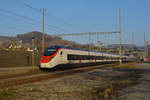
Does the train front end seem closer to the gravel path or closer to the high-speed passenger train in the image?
the high-speed passenger train

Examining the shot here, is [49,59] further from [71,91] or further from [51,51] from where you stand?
[71,91]

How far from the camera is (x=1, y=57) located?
26578mm

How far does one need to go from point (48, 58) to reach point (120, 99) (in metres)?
16.9

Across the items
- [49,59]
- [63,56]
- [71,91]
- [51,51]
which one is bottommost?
[71,91]

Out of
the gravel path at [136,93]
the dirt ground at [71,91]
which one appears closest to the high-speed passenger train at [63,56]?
the dirt ground at [71,91]

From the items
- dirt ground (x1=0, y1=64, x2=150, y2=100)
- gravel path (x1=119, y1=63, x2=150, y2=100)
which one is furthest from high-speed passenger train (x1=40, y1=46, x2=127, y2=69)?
gravel path (x1=119, y1=63, x2=150, y2=100)

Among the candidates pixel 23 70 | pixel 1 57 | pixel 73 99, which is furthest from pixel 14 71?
pixel 73 99

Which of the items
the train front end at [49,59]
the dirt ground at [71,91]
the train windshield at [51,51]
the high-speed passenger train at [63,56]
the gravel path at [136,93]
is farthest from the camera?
the train windshield at [51,51]

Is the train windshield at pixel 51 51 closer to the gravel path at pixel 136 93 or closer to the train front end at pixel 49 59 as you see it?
the train front end at pixel 49 59

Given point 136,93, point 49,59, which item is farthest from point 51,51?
point 136,93

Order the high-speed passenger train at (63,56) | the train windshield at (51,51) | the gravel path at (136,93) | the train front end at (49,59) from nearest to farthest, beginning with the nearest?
the gravel path at (136,93)
the train front end at (49,59)
the high-speed passenger train at (63,56)
the train windshield at (51,51)

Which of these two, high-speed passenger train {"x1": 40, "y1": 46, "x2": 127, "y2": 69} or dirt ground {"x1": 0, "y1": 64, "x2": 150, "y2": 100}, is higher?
high-speed passenger train {"x1": 40, "y1": 46, "x2": 127, "y2": 69}

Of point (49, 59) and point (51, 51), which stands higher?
point (51, 51)

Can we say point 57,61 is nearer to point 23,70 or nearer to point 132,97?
point 23,70
